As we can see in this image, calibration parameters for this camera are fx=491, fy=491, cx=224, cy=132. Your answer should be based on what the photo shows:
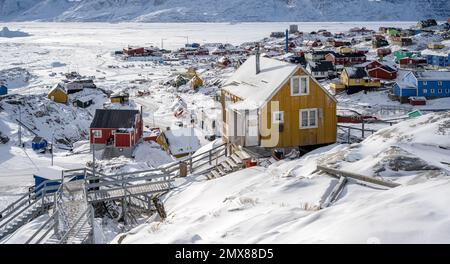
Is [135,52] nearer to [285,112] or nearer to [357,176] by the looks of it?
[285,112]

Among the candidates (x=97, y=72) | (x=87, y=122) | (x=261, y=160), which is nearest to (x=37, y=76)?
(x=97, y=72)

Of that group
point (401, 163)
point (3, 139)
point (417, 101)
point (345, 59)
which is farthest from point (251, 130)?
point (345, 59)

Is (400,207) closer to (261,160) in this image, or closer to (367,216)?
(367,216)

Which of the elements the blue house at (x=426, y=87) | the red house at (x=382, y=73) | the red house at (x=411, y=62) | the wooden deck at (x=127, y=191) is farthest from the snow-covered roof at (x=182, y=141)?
the red house at (x=411, y=62)

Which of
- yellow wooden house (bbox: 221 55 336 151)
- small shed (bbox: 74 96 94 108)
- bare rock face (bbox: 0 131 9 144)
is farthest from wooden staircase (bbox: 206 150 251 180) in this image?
small shed (bbox: 74 96 94 108)

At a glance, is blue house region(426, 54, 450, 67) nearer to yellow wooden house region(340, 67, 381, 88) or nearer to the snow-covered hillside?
yellow wooden house region(340, 67, 381, 88)

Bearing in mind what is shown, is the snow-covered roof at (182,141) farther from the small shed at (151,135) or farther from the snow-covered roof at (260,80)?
the snow-covered roof at (260,80)
